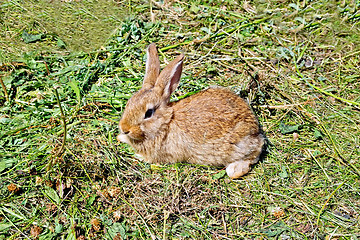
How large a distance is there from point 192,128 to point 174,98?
2.75 ft

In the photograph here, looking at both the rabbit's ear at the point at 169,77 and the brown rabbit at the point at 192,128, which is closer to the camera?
the rabbit's ear at the point at 169,77

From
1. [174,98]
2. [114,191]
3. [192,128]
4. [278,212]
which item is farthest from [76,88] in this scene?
[278,212]

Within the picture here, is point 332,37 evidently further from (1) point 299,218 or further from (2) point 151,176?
(2) point 151,176

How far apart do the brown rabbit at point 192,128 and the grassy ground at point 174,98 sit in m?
0.17

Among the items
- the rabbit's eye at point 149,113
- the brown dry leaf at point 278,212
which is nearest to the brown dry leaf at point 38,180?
the rabbit's eye at point 149,113

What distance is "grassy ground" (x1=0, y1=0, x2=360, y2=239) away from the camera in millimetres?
3990

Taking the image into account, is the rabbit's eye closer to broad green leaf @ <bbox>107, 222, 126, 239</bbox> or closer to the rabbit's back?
the rabbit's back

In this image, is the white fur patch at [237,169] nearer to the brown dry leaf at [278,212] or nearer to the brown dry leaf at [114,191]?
the brown dry leaf at [278,212]

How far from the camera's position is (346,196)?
4293mm

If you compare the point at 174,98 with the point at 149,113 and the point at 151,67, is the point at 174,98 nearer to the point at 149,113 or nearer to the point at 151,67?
the point at 151,67

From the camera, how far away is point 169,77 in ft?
13.9

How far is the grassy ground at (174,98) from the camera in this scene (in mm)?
3990

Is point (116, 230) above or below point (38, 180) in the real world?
below

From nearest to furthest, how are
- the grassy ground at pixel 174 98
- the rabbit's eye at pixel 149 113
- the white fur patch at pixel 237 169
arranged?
the grassy ground at pixel 174 98 < the rabbit's eye at pixel 149 113 < the white fur patch at pixel 237 169
